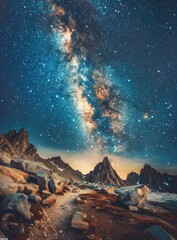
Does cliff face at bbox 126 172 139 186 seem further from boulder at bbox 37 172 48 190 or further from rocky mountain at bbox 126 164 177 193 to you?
boulder at bbox 37 172 48 190

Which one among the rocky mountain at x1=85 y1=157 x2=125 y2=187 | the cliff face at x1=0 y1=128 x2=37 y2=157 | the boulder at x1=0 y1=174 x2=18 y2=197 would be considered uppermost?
the cliff face at x1=0 y1=128 x2=37 y2=157

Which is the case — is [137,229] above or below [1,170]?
below

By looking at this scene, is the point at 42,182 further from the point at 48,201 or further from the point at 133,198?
the point at 133,198

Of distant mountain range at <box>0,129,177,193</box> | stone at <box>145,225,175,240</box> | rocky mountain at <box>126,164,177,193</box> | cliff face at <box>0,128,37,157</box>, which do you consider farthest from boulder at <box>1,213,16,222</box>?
rocky mountain at <box>126,164,177,193</box>

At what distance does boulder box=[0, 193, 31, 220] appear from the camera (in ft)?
34.7

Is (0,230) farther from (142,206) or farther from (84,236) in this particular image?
(142,206)

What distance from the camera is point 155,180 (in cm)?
14900

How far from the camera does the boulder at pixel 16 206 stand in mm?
10570

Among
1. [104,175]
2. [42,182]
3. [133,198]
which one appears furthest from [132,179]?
[42,182]

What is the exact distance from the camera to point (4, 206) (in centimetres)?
1076

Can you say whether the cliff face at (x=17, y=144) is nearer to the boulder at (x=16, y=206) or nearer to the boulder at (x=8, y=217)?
the boulder at (x=16, y=206)

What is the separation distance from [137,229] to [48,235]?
22.7ft

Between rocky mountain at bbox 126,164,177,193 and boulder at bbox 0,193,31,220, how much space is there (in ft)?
482

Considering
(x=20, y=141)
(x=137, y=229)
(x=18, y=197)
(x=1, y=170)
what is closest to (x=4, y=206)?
(x=18, y=197)
